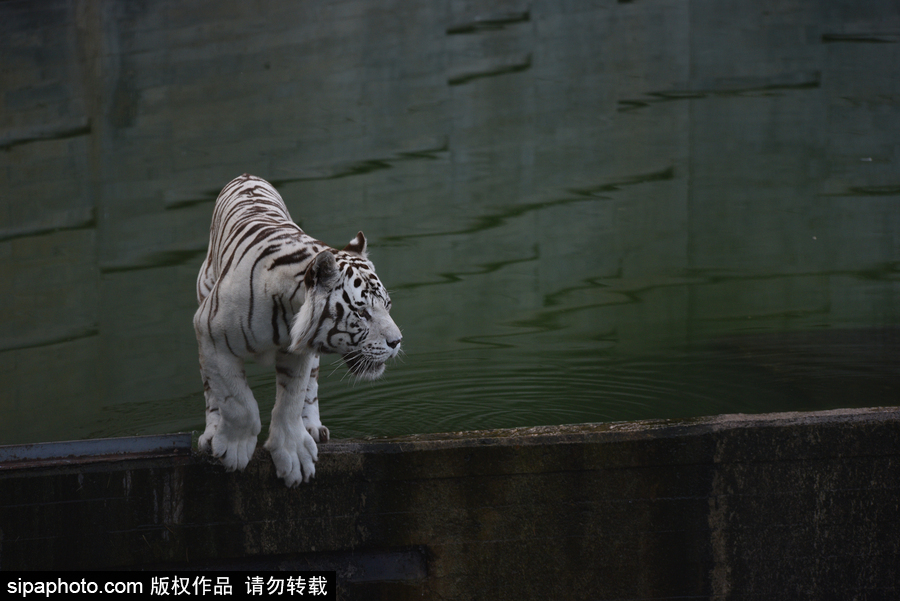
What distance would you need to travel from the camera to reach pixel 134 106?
5367 millimetres

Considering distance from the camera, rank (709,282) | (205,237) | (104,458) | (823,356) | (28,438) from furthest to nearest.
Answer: (205,237), (709,282), (823,356), (28,438), (104,458)

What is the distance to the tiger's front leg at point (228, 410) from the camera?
2014 mm

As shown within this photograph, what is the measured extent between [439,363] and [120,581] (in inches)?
75.4

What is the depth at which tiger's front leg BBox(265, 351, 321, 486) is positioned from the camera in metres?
2.06

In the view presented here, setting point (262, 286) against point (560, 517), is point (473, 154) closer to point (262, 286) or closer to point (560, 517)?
point (560, 517)

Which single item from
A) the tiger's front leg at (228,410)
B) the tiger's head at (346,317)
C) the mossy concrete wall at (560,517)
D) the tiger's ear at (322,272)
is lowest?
the mossy concrete wall at (560,517)

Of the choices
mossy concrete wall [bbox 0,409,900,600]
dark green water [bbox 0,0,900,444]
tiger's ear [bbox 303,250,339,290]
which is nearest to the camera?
tiger's ear [bbox 303,250,339,290]

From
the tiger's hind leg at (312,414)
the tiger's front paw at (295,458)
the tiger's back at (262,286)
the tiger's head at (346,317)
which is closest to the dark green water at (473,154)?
the tiger's hind leg at (312,414)

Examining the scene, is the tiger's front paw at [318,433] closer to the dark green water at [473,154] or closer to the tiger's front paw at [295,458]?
the tiger's front paw at [295,458]

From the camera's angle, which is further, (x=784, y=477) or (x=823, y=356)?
(x=823, y=356)

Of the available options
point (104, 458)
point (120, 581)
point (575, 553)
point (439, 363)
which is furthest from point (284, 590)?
point (439, 363)

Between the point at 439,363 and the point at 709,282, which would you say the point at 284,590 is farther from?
the point at 709,282

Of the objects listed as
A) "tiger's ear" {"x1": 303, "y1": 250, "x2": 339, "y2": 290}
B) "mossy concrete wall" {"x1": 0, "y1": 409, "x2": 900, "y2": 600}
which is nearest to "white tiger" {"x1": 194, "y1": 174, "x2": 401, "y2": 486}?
"tiger's ear" {"x1": 303, "y1": 250, "x2": 339, "y2": 290}

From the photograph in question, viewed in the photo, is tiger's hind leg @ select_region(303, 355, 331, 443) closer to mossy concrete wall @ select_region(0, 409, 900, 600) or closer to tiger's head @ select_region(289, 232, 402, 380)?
mossy concrete wall @ select_region(0, 409, 900, 600)
